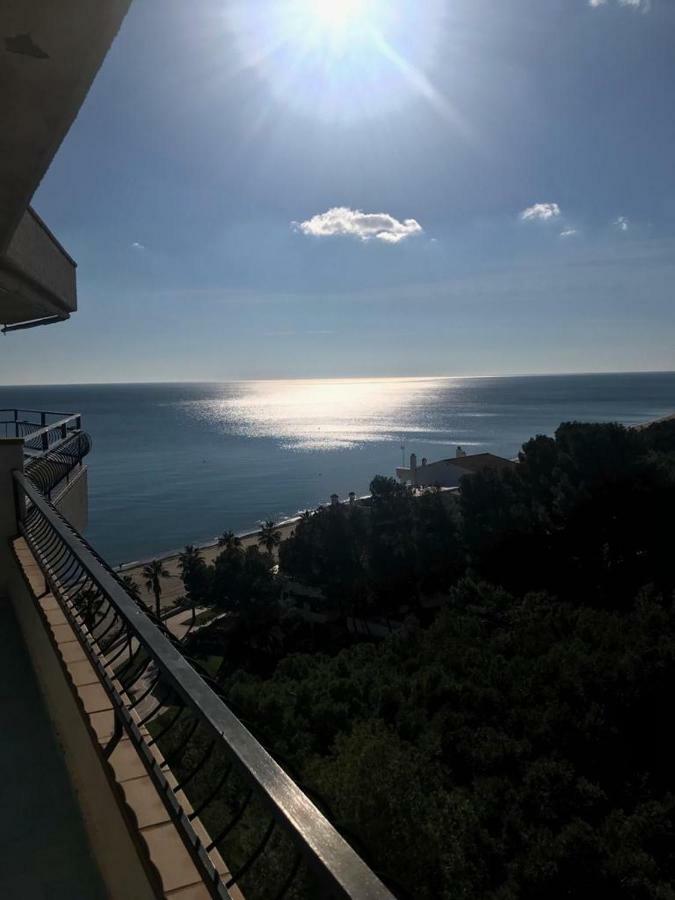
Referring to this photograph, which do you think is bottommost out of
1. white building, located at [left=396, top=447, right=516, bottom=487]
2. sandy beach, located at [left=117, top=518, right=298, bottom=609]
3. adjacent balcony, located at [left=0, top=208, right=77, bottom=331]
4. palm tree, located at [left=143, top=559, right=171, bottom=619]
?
sandy beach, located at [left=117, top=518, right=298, bottom=609]

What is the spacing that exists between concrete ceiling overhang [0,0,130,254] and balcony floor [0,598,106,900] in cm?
306

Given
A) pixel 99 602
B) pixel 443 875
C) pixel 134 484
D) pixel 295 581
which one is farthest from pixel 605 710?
pixel 134 484

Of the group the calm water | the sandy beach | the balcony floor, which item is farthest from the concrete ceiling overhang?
the calm water

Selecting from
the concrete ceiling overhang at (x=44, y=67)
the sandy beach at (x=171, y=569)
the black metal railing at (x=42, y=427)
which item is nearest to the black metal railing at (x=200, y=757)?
the concrete ceiling overhang at (x=44, y=67)

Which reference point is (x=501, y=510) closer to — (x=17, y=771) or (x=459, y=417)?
(x=17, y=771)

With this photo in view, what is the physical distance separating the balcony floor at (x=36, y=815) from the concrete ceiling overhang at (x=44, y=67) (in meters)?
3.06

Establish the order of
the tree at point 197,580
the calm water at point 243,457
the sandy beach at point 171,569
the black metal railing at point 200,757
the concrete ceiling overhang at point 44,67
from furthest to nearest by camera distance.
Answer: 1. the calm water at point 243,457
2. the sandy beach at point 171,569
3. the tree at point 197,580
4. the concrete ceiling overhang at point 44,67
5. the black metal railing at point 200,757

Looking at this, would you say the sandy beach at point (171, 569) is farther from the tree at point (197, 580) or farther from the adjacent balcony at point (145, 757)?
the adjacent balcony at point (145, 757)

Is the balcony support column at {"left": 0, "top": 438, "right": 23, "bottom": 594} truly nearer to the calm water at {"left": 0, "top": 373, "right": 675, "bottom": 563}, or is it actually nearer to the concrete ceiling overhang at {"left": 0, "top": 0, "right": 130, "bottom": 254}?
the concrete ceiling overhang at {"left": 0, "top": 0, "right": 130, "bottom": 254}

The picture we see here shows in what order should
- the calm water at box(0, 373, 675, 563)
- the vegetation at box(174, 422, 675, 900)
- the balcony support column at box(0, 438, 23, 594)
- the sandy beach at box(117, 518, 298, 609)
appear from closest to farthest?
the balcony support column at box(0, 438, 23, 594)
the vegetation at box(174, 422, 675, 900)
the sandy beach at box(117, 518, 298, 609)
the calm water at box(0, 373, 675, 563)

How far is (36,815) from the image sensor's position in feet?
9.06

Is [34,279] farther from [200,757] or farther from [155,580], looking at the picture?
[155,580]

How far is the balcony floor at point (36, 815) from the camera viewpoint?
94.3 inches

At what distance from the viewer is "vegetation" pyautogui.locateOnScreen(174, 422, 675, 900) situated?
9.27 meters
